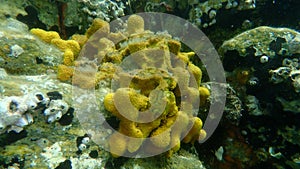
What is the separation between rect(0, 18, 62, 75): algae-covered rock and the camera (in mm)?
2502

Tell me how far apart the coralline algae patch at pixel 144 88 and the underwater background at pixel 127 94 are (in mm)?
12

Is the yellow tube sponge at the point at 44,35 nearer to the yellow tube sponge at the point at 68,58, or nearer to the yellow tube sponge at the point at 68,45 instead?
the yellow tube sponge at the point at 68,45

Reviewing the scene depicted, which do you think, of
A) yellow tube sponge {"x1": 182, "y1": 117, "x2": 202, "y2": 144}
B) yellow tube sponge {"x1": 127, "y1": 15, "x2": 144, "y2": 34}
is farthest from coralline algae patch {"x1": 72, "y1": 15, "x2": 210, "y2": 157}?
yellow tube sponge {"x1": 127, "y1": 15, "x2": 144, "y2": 34}

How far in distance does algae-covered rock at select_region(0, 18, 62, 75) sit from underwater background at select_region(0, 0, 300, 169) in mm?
11

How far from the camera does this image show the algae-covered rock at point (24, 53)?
98.5 inches

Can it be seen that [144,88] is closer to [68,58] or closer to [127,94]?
[127,94]

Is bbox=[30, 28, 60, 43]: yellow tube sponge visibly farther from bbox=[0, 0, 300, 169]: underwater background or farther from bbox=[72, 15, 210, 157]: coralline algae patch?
bbox=[72, 15, 210, 157]: coralline algae patch

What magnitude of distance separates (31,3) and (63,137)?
219 centimetres

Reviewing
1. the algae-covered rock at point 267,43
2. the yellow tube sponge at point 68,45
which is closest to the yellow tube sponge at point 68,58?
the yellow tube sponge at point 68,45

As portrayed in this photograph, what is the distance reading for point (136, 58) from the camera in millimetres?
2686

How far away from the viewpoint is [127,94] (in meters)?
2.22

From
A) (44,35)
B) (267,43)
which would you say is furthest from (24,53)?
(267,43)

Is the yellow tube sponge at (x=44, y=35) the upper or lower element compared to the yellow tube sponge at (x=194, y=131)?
upper

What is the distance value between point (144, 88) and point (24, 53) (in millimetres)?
1407
